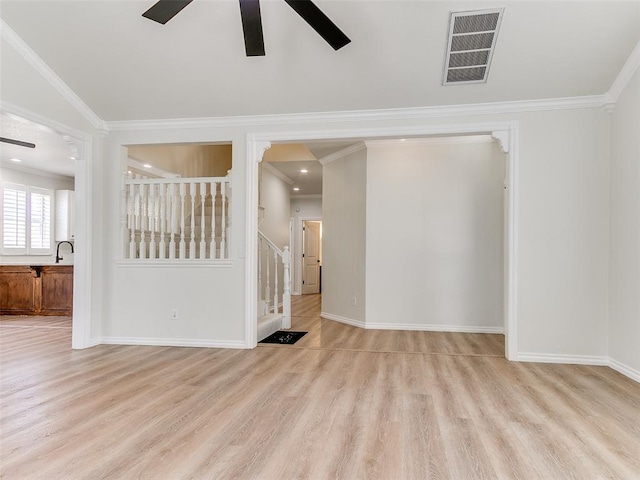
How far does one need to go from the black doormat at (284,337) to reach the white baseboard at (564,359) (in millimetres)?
2397

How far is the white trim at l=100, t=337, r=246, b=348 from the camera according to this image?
14.2 ft

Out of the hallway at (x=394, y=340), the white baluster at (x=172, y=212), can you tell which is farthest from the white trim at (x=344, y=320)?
the white baluster at (x=172, y=212)

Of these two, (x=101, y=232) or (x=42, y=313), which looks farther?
(x=42, y=313)

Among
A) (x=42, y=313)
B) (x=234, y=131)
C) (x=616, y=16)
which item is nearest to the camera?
(x=616, y=16)

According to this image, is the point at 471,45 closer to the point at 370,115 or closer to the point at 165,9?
the point at 370,115

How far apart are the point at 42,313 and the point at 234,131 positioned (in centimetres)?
490

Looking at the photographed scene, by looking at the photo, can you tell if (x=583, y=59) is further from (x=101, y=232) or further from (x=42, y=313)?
(x=42, y=313)

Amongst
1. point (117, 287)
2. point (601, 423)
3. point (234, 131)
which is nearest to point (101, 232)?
point (117, 287)

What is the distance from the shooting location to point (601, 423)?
2424 millimetres

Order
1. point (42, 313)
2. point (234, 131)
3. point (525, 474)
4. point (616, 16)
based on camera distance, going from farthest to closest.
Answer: point (42, 313), point (234, 131), point (616, 16), point (525, 474)

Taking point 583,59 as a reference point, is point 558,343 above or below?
below

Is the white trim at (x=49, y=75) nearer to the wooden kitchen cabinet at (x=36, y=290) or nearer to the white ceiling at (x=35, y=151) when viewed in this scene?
the white ceiling at (x=35, y=151)

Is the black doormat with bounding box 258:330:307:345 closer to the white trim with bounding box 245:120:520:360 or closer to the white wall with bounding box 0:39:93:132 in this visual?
the white trim with bounding box 245:120:520:360

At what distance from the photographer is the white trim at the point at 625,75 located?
3.18 m
